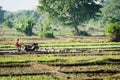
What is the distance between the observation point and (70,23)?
7519 cm

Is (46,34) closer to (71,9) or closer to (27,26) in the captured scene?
(27,26)

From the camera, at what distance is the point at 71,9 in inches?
2840

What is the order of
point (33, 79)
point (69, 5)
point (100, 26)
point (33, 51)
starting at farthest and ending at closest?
point (100, 26) < point (69, 5) < point (33, 51) < point (33, 79)

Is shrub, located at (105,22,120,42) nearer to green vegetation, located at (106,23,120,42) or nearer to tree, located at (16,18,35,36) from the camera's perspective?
green vegetation, located at (106,23,120,42)

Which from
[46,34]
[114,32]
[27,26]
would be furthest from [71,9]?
[114,32]

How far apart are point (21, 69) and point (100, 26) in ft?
313

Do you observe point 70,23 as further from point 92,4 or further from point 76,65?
point 76,65

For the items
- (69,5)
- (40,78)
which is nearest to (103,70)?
(40,78)

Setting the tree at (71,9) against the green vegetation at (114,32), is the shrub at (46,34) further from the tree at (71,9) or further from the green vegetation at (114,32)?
the green vegetation at (114,32)

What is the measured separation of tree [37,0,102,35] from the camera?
2851 inches

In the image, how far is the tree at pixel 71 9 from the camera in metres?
72.4

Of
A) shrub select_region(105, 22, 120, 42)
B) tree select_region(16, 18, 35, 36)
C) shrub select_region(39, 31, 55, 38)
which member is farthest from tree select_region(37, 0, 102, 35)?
shrub select_region(105, 22, 120, 42)

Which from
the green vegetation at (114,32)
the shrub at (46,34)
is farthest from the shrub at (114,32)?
the shrub at (46,34)

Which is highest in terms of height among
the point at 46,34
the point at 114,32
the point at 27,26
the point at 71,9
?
the point at 71,9
